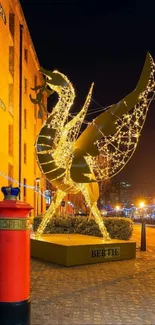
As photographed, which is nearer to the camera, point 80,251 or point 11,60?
point 80,251

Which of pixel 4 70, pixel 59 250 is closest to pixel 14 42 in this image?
pixel 4 70

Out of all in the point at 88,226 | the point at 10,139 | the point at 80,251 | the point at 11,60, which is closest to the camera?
the point at 80,251

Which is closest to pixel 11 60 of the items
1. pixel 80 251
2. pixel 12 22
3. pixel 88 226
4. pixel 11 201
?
pixel 12 22

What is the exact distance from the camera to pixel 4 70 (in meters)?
27.2

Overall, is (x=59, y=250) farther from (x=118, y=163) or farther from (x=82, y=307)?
(x=82, y=307)

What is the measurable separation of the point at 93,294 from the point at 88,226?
8126mm

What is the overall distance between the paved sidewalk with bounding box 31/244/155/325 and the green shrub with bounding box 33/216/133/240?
3334 mm

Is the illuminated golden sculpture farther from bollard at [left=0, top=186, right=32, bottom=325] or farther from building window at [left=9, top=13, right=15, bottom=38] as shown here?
building window at [left=9, top=13, right=15, bottom=38]

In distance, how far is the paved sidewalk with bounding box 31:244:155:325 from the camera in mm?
6055

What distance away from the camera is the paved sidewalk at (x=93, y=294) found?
6055 mm

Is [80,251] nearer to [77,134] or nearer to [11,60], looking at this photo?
[77,134]

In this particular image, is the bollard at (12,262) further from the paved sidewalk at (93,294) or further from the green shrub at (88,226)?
the green shrub at (88,226)

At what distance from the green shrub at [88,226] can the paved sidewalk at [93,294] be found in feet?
10.9

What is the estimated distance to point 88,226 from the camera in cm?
1561
